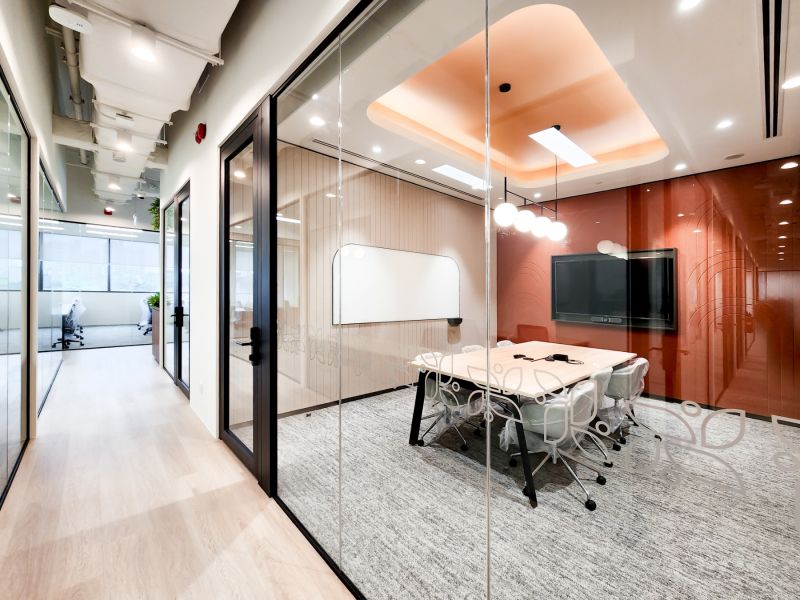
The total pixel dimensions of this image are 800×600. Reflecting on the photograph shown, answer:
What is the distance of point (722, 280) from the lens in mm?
679

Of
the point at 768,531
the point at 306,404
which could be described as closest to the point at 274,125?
the point at 306,404

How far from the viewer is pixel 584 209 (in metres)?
0.89

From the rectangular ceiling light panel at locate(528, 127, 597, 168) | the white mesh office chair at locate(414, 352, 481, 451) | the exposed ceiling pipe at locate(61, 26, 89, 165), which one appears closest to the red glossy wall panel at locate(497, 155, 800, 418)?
the rectangular ceiling light panel at locate(528, 127, 597, 168)

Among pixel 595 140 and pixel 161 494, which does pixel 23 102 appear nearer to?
pixel 161 494

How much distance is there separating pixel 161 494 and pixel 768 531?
305 cm

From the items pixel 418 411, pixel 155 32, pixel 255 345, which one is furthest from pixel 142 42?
pixel 418 411

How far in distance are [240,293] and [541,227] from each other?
8.21 ft

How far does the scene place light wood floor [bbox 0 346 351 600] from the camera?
1.65 m

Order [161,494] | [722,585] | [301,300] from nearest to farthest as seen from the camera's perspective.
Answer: [722,585], [301,300], [161,494]

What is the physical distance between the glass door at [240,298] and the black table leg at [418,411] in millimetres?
1378

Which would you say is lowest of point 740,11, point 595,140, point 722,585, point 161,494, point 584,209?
point 161,494

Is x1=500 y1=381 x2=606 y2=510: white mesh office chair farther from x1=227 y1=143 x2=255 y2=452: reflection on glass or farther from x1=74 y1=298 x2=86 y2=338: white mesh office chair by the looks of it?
x1=74 y1=298 x2=86 y2=338: white mesh office chair

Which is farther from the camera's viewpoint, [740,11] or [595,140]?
[595,140]

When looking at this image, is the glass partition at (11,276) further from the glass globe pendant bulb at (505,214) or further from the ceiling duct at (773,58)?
the ceiling duct at (773,58)
